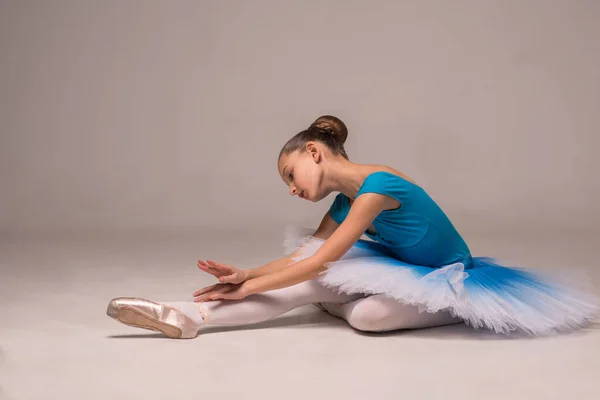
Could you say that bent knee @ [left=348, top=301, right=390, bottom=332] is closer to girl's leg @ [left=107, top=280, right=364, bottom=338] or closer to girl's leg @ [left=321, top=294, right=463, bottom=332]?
girl's leg @ [left=321, top=294, right=463, bottom=332]

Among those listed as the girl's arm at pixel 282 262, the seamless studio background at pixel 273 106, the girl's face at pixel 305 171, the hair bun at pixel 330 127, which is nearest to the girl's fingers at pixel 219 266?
the girl's arm at pixel 282 262

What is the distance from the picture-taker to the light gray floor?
210 centimetres

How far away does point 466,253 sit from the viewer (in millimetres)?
2904

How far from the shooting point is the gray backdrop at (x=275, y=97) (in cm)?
527

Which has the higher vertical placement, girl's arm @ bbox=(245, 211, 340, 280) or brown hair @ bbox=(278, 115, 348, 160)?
brown hair @ bbox=(278, 115, 348, 160)

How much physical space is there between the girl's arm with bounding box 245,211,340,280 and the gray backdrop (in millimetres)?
2060

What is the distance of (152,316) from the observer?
256 centimetres

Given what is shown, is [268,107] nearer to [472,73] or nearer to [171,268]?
[472,73]

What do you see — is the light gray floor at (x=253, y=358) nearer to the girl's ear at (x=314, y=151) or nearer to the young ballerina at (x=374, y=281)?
the young ballerina at (x=374, y=281)

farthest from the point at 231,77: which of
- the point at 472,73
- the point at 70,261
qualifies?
the point at 70,261

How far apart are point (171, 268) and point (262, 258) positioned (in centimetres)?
47

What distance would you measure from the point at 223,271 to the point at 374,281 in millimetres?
488

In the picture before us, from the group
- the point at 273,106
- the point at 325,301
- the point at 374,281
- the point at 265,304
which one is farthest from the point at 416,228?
the point at 273,106

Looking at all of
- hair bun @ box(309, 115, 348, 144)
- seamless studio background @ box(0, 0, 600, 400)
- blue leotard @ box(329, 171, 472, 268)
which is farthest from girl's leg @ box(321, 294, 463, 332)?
seamless studio background @ box(0, 0, 600, 400)
